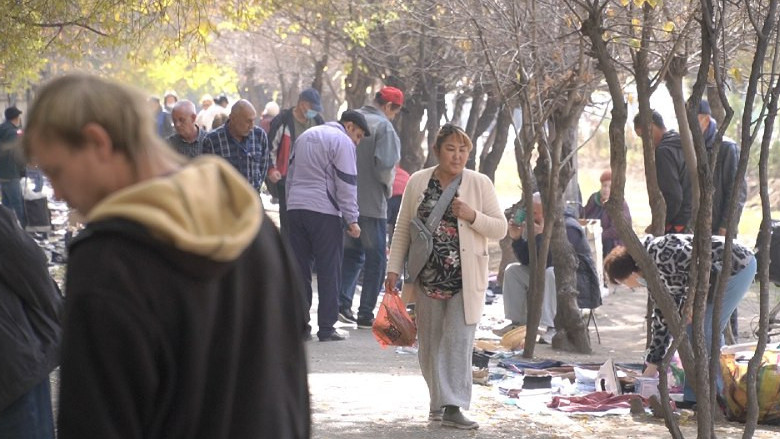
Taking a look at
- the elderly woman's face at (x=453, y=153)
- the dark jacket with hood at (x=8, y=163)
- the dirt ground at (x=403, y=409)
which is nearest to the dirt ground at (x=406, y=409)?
the dirt ground at (x=403, y=409)

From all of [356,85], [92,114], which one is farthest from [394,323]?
[356,85]

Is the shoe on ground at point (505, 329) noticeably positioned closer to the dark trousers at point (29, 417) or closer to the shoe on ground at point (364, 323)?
the shoe on ground at point (364, 323)

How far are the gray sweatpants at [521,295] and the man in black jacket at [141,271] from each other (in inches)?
390

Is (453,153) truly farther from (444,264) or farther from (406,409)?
(406,409)

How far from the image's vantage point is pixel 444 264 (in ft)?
25.8

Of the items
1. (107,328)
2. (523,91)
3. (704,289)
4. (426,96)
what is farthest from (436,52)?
(107,328)

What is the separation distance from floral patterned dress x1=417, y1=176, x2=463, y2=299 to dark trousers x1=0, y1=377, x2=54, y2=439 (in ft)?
11.8

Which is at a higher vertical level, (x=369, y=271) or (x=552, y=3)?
(x=552, y=3)

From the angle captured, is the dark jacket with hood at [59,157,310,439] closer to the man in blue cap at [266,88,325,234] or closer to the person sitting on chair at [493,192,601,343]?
the person sitting on chair at [493,192,601,343]

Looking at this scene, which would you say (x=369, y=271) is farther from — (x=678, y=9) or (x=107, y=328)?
(x=107, y=328)

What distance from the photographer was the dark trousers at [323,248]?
11.3 meters

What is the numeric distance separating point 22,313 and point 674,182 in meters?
6.75

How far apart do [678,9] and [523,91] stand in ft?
5.45

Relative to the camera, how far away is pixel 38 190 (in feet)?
79.5
